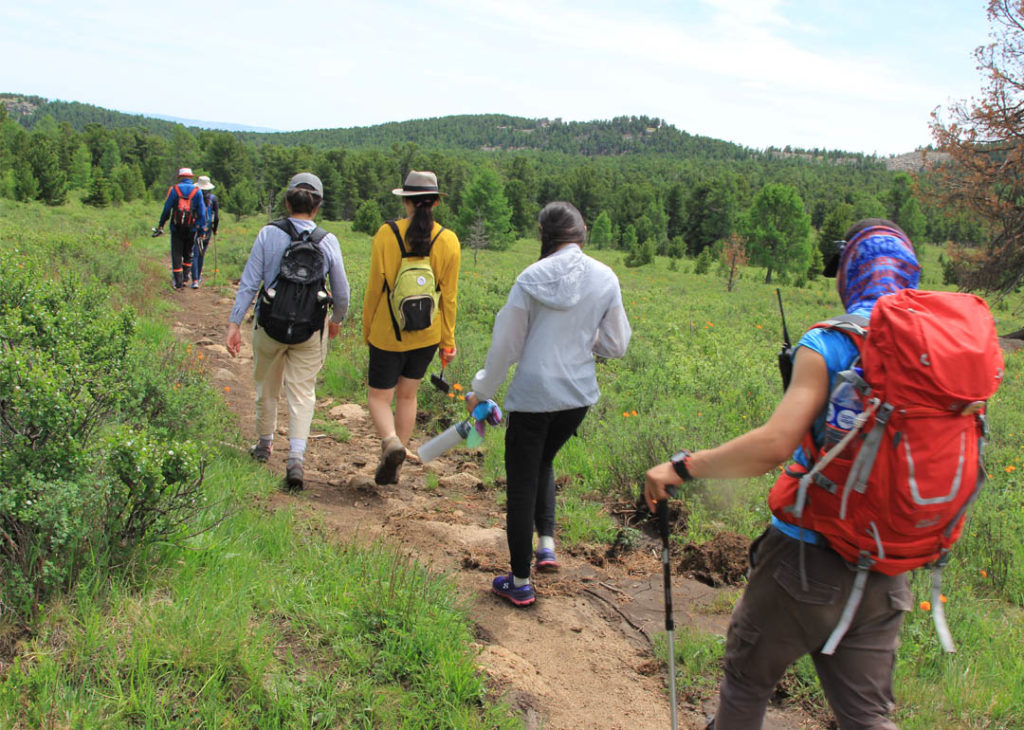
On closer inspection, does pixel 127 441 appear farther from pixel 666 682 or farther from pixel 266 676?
pixel 666 682

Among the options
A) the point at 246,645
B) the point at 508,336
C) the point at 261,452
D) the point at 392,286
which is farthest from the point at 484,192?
the point at 246,645

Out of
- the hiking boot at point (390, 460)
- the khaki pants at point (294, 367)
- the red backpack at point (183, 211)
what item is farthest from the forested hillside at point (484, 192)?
the khaki pants at point (294, 367)

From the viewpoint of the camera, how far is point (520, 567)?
3549 millimetres

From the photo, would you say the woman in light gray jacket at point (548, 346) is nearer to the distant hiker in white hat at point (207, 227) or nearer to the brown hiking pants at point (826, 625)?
the brown hiking pants at point (826, 625)

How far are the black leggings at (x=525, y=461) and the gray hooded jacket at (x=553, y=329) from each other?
0.27 ft

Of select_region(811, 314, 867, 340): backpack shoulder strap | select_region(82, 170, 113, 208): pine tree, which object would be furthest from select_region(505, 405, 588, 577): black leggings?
select_region(82, 170, 113, 208): pine tree

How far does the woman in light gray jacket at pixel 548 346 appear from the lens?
3.25 m

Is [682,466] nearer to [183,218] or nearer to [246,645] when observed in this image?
[246,645]

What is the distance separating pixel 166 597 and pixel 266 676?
22.1 inches

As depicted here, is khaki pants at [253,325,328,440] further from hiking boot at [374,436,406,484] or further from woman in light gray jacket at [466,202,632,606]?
woman in light gray jacket at [466,202,632,606]

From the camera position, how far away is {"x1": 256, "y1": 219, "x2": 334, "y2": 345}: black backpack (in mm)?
4574

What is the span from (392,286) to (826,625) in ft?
10.9

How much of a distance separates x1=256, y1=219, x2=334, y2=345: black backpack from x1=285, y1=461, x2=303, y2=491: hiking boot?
2.68 feet

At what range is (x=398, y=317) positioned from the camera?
4.60 meters
